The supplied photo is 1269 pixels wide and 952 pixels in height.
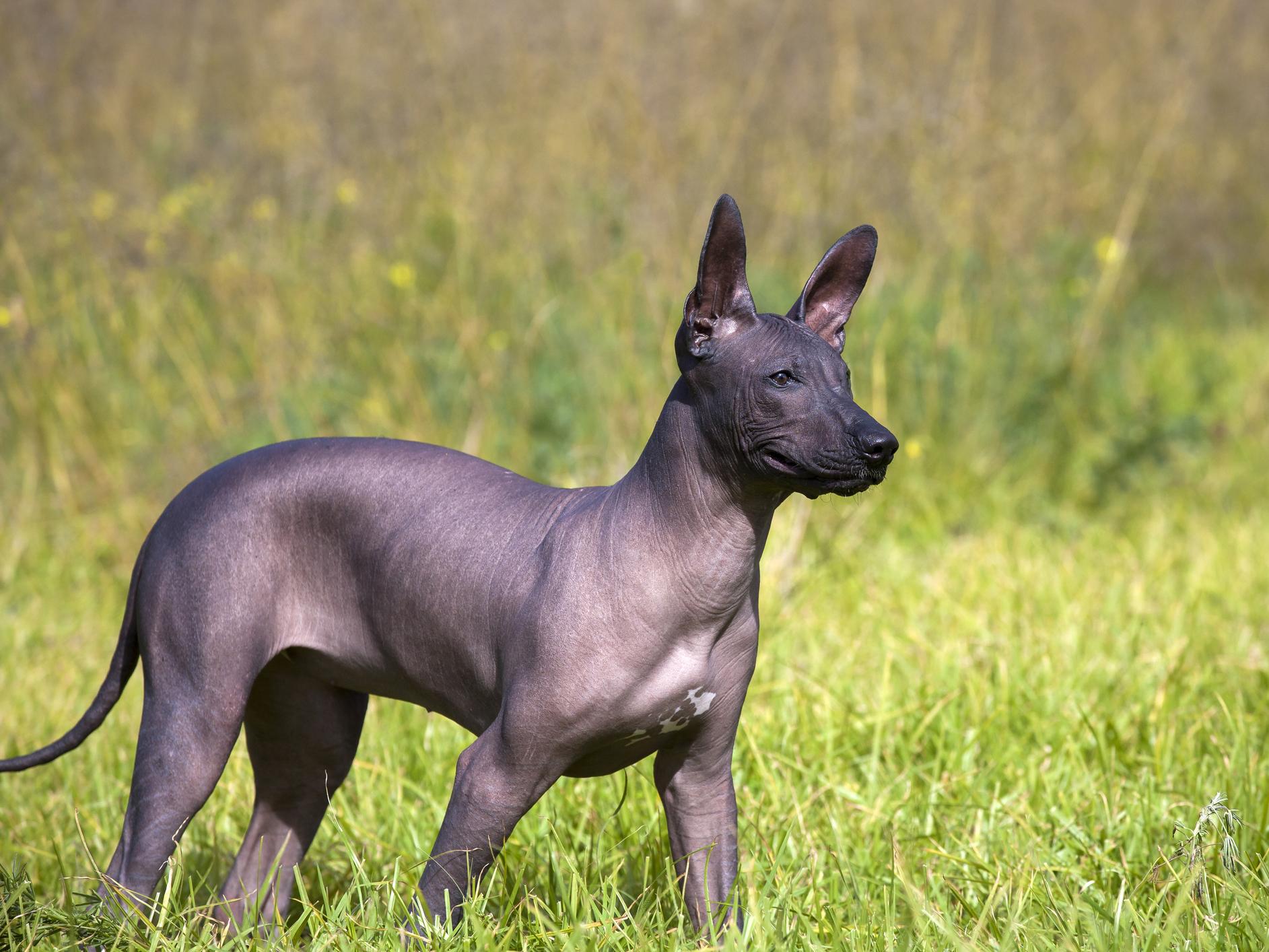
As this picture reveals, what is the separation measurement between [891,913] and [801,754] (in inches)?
42.2

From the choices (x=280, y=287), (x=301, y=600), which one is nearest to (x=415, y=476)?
(x=301, y=600)

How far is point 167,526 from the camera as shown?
2.65 meters

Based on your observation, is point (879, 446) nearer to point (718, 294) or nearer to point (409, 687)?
point (718, 294)

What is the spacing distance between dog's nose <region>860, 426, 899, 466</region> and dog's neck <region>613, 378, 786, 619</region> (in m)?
0.23

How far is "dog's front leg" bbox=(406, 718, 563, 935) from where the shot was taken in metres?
2.29

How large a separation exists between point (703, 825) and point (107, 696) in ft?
4.03

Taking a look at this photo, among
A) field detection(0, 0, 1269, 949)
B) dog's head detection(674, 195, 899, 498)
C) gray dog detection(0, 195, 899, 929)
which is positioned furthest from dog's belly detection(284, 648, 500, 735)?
field detection(0, 0, 1269, 949)

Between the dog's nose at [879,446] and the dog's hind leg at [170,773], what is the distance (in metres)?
1.27

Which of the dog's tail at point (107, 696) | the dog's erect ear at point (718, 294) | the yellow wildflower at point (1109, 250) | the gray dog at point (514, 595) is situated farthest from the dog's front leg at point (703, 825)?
the yellow wildflower at point (1109, 250)

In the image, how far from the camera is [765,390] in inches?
86.2

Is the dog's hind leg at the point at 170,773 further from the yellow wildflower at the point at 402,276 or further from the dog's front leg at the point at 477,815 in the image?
the yellow wildflower at the point at 402,276

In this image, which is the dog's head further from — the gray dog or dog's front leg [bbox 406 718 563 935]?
dog's front leg [bbox 406 718 563 935]

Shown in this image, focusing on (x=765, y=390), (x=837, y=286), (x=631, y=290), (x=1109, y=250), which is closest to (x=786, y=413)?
(x=765, y=390)

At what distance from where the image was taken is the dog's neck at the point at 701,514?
2.26 m
